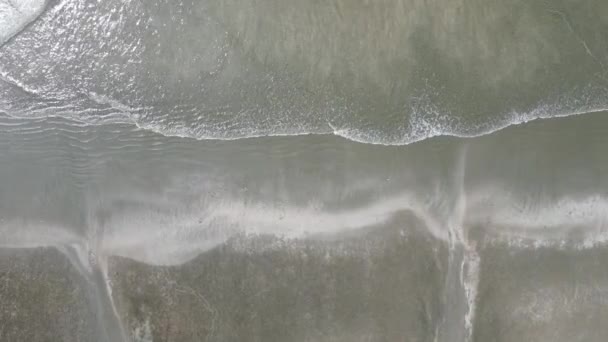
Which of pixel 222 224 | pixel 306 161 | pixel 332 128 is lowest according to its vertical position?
pixel 222 224

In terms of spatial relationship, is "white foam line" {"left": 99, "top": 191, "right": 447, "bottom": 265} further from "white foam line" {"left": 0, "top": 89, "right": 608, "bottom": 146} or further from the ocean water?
"white foam line" {"left": 0, "top": 89, "right": 608, "bottom": 146}

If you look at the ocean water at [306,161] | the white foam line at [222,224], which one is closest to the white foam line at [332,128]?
the ocean water at [306,161]

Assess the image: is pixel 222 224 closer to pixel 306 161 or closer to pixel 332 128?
pixel 306 161

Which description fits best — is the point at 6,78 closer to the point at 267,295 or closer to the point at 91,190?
the point at 91,190

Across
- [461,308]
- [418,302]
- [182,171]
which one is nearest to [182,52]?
[182,171]

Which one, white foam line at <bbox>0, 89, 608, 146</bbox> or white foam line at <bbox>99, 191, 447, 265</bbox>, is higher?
white foam line at <bbox>0, 89, 608, 146</bbox>

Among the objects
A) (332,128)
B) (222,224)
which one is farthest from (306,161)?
(222,224)

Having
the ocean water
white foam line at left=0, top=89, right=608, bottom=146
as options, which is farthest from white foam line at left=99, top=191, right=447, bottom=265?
white foam line at left=0, top=89, right=608, bottom=146

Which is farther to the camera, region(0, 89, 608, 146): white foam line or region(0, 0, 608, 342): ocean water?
region(0, 89, 608, 146): white foam line

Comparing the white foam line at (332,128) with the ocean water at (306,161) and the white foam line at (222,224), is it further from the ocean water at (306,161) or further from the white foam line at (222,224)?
the white foam line at (222,224)
